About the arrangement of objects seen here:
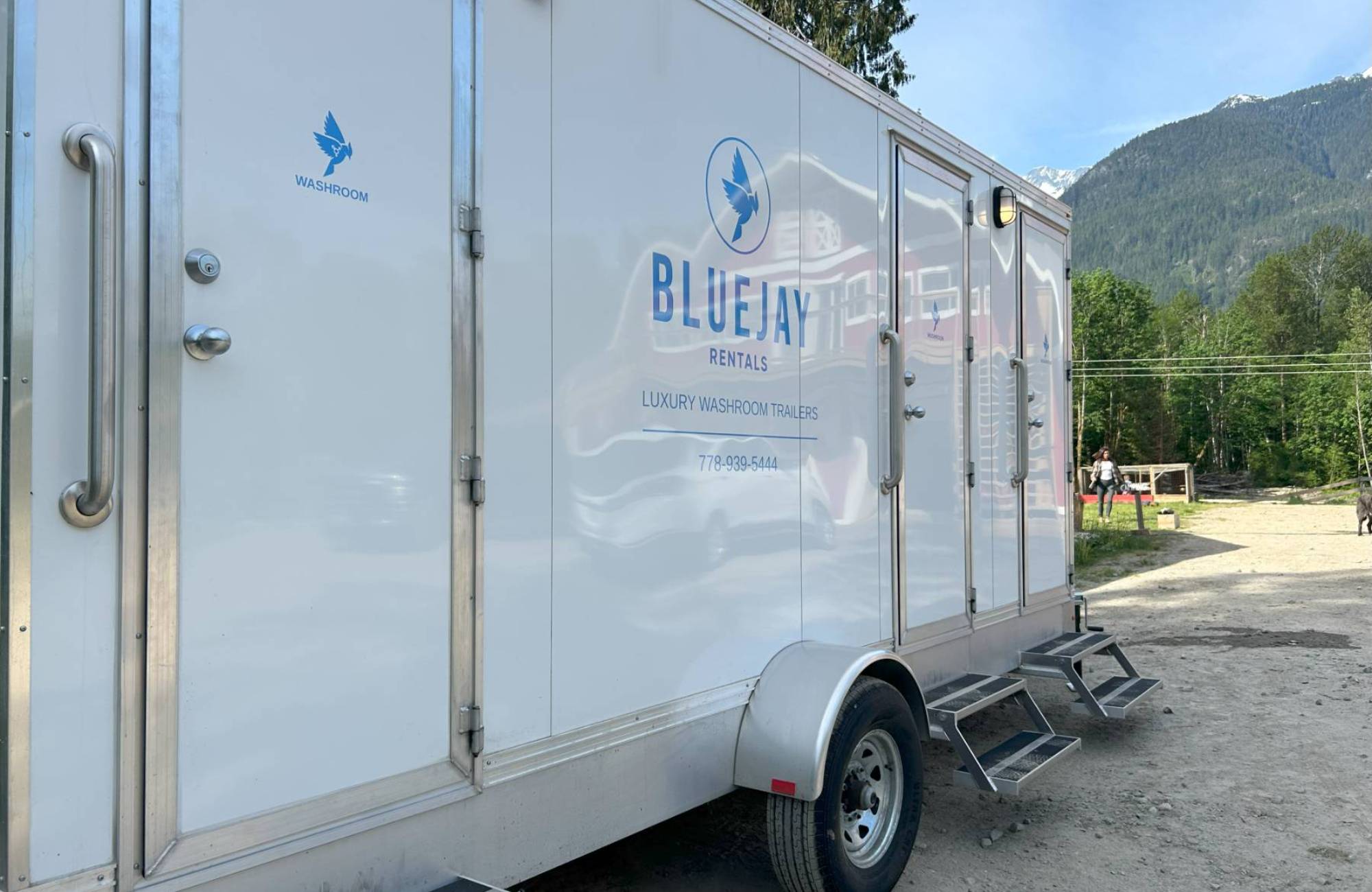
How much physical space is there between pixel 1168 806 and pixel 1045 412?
7.25ft

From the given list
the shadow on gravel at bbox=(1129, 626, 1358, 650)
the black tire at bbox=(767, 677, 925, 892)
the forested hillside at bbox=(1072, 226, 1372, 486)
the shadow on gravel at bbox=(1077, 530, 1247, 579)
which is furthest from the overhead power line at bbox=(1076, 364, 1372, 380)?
the black tire at bbox=(767, 677, 925, 892)

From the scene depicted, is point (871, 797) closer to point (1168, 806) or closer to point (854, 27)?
point (1168, 806)

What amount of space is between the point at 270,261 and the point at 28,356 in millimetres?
493

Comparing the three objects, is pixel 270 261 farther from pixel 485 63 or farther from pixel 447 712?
pixel 447 712

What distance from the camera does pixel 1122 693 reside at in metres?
5.54

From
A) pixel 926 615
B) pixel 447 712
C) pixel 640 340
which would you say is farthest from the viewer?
pixel 926 615

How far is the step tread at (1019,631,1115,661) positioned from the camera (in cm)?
532

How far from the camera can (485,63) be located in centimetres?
256

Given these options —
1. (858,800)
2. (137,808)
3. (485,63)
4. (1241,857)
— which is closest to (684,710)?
(858,800)

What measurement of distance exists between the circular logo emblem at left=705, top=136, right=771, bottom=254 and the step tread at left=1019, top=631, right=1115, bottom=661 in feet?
9.91

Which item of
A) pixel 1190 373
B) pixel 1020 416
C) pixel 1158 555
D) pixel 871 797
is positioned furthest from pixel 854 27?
pixel 1190 373

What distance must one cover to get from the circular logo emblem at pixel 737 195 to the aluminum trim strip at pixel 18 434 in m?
1.96

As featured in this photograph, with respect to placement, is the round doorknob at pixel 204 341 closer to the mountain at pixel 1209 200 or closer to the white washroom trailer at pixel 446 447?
the white washroom trailer at pixel 446 447

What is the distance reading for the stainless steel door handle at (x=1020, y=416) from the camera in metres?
5.38
